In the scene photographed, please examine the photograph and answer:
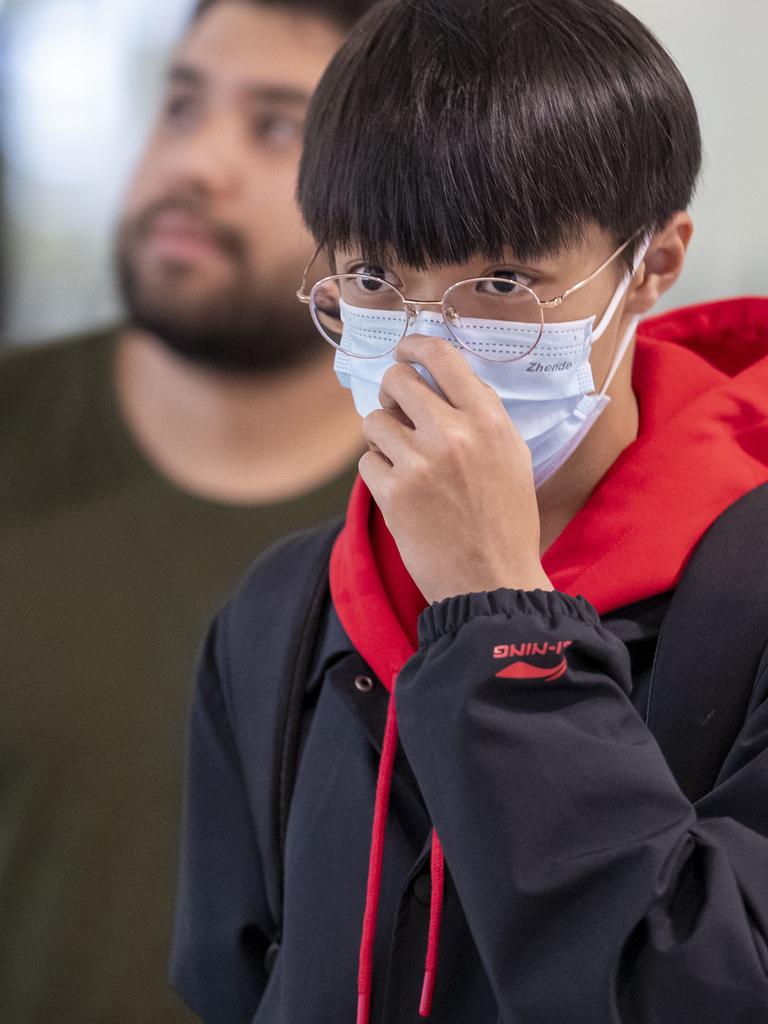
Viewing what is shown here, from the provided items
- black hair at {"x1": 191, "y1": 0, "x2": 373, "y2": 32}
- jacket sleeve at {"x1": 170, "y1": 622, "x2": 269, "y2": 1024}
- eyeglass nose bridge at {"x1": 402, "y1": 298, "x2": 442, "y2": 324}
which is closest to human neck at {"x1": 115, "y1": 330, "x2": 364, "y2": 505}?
black hair at {"x1": 191, "y1": 0, "x2": 373, "y2": 32}

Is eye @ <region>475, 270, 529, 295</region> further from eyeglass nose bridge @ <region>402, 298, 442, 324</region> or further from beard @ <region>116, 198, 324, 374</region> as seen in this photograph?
beard @ <region>116, 198, 324, 374</region>

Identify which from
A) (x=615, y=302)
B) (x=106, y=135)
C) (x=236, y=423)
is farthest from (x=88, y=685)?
(x=615, y=302)

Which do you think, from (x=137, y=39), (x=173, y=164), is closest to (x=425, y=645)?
(x=173, y=164)

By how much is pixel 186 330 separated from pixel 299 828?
108 centimetres

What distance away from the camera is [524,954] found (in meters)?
0.82

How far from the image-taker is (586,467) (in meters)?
1.14

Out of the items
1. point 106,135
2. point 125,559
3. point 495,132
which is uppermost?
point 495,132

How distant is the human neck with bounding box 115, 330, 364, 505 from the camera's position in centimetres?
199

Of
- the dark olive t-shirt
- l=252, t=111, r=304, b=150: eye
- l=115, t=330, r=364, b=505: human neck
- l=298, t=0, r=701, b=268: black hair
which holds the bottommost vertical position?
the dark olive t-shirt

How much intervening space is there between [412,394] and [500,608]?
0.21 metres

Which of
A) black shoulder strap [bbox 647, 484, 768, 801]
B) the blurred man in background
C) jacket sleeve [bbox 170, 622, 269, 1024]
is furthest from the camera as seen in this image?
the blurred man in background

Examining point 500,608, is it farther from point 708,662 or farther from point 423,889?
point 423,889

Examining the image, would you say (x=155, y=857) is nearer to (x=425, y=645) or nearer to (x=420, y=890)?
(x=420, y=890)

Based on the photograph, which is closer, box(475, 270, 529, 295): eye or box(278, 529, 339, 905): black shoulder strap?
box(475, 270, 529, 295): eye
